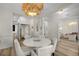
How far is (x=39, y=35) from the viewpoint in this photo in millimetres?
1825

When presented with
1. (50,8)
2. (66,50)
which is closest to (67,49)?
(66,50)

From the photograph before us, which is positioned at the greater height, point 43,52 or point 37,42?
point 37,42

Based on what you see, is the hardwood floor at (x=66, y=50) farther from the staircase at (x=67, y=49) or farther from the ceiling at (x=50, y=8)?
the ceiling at (x=50, y=8)

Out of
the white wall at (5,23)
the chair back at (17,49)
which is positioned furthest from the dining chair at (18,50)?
the white wall at (5,23)

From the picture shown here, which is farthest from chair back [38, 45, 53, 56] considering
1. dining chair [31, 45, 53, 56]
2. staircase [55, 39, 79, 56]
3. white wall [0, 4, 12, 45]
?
white wall [0, 4, 12, 45]

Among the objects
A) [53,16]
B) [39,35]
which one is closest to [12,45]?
[39,35]

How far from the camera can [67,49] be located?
1.77 metres

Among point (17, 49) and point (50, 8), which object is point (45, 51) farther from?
point (50, 8)

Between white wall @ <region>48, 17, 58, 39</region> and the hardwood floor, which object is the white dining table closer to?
white wall @ <region>48, 17, 58, 39</region>

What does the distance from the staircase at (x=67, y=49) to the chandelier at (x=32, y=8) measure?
24.1 inches

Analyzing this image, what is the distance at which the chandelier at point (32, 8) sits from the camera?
5.74ft

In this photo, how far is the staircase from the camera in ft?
5.75

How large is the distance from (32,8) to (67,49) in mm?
841

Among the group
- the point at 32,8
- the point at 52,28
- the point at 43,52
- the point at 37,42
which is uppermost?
the point at 32,8
